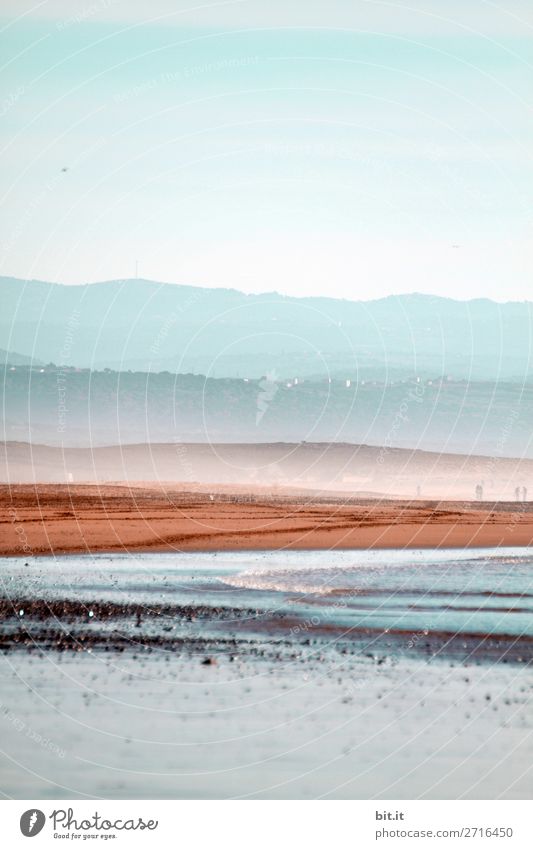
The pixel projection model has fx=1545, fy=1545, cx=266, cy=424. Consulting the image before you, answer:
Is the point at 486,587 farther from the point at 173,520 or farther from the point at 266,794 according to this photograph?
the point at 173,520

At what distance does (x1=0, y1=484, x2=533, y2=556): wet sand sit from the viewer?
48281mm

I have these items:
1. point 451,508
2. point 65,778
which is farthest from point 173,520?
point 65,778

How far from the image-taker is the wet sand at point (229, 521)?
158 ft

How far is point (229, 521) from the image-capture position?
5875 centimetres

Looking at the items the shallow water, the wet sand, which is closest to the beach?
the shallow water

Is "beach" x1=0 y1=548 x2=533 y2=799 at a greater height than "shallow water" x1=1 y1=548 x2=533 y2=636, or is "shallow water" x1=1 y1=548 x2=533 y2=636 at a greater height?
"shallow water" x1=1 y1=548 x2=533 y2=636
